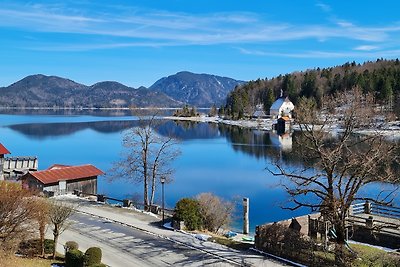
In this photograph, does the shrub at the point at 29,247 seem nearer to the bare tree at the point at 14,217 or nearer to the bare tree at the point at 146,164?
the bare tree at the point at 14,217

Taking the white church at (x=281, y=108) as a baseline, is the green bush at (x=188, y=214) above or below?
below

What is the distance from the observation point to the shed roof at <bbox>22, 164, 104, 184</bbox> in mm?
37781

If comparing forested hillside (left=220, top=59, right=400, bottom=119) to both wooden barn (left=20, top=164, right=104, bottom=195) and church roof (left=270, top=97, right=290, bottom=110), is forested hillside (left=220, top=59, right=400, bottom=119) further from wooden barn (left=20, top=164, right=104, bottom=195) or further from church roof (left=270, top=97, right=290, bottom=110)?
wooden barn (left=20, top=164, right=104, bottom=195)

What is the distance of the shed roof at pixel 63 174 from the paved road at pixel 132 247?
1045 cm

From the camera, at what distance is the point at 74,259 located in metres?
19.7

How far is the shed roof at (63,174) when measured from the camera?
37.8 metres

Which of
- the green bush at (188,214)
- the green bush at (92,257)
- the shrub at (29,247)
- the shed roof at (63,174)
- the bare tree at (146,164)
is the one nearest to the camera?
the green bush at (92,257)

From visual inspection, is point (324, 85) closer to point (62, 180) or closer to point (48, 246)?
point (62, 180)

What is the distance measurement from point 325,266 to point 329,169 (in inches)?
174

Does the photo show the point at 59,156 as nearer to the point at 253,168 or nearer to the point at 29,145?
the point at 29,145

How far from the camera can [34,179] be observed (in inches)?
1494

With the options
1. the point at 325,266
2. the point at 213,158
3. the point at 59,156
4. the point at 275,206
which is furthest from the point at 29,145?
the point at 325,266

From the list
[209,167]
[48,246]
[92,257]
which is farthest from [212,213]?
[209,167]

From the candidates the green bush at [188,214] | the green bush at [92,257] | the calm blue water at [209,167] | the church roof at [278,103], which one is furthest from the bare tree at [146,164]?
the church roof at [278,103]
